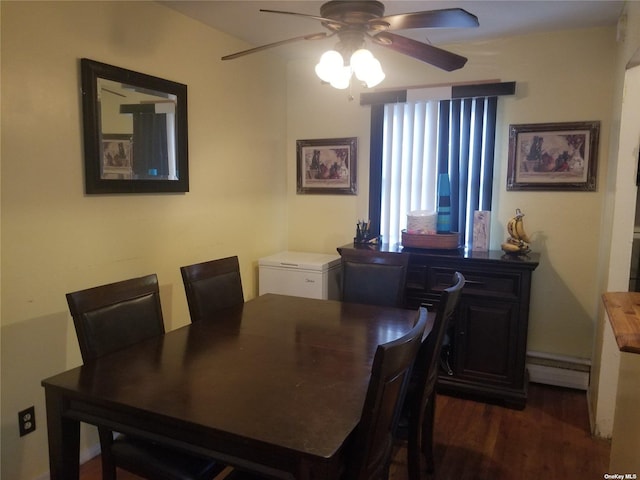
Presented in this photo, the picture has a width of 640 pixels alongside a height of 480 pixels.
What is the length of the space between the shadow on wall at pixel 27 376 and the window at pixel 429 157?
2.41 meters

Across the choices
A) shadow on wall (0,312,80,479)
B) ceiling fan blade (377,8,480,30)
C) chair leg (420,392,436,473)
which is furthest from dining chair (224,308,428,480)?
shadow on wall (0,312,80,479)

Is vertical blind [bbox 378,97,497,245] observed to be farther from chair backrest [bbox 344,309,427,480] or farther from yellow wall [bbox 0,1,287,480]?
chair backrest [bbox 344,309,427,480]

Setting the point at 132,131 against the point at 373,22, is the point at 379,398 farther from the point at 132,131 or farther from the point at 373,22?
the point at 132,131

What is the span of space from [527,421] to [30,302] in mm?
2833

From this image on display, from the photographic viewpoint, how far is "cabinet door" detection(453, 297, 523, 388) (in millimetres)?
2951

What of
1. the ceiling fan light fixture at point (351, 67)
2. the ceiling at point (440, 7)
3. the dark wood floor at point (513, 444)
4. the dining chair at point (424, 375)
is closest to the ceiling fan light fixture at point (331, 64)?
the ceiling fan light fixture at point (351, 67)

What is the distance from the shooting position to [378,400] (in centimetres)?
127

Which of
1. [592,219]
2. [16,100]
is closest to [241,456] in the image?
[16,100]

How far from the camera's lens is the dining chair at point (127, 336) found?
63.6 inches

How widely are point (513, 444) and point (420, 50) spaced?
2.17m

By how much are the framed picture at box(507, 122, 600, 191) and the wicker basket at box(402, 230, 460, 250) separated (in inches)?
23.2

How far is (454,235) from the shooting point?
3232mm

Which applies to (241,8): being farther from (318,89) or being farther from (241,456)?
(241,456)

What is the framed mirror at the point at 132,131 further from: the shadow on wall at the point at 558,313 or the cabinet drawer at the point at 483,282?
the shadow on wall at the point at 558,313
